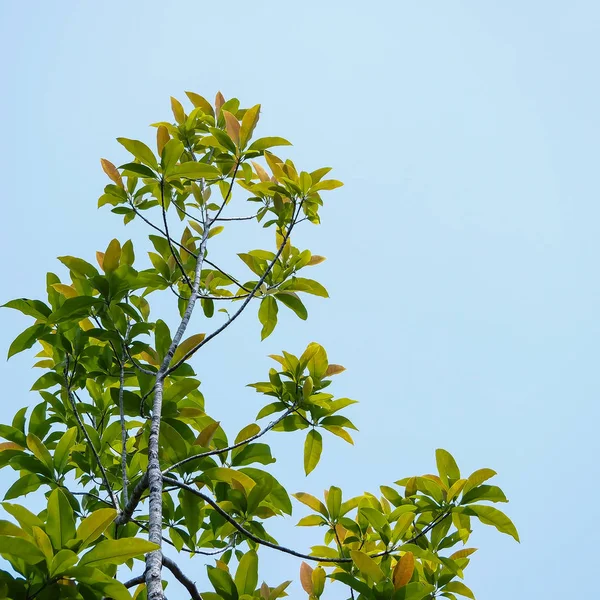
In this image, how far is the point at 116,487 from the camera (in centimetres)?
275

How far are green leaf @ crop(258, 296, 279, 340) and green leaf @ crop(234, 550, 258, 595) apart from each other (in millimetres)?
1030

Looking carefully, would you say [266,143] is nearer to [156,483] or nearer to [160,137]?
[160,137]

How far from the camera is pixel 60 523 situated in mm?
1494

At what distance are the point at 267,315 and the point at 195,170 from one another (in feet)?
2.56

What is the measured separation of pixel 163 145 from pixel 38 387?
1.13 m

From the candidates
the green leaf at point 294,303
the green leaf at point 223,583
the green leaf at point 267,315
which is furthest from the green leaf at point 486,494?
the green leaf at point 267,315

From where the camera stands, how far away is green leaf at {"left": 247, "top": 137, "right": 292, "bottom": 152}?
2.68m

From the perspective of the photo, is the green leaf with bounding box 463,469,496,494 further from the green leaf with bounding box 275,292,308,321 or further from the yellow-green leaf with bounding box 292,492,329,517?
the green leaf with bounding box 275,292,308,321

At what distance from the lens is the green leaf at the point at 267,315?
281cm

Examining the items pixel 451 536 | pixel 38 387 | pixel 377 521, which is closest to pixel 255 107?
pixel 38 387

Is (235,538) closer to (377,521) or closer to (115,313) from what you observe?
(377,521)

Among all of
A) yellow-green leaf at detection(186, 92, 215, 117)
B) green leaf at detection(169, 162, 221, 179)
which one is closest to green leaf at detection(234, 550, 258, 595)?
green leaf at detection(169, 162, 221, 179)

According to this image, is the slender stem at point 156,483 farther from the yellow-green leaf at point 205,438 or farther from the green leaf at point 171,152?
the green leaf at point 171,152

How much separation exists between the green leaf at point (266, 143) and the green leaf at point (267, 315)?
64cm
